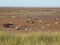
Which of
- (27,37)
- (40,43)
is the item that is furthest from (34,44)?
(27,37)

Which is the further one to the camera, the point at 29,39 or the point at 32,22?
the point at 32,22

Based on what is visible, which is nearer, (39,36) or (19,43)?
(19,43)

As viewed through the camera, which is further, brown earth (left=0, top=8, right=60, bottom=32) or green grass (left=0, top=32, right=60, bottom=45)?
brown earth (left=0, top=8, right=60, bottom=32)

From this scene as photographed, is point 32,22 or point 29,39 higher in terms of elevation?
point 29,39

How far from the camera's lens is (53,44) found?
8.18 metres

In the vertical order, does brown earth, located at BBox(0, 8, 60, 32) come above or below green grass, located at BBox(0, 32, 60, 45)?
below

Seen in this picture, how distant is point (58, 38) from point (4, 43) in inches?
98.2

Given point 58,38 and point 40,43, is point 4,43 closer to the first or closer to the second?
point 40,43

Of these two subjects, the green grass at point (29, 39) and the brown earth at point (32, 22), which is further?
the brown earth at point (32, 22)

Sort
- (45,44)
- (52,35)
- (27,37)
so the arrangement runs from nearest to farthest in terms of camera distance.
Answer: (45,44), (27,37), (52,35)

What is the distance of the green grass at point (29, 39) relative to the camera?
826cm

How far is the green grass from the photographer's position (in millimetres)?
8263

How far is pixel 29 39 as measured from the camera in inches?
357

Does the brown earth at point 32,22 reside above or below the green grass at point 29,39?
below
